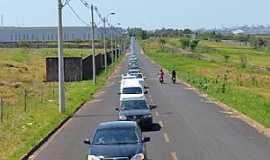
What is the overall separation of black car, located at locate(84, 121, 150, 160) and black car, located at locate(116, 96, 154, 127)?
7.77m

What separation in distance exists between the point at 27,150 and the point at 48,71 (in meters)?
42.6

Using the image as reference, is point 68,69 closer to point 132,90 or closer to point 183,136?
point 132,90

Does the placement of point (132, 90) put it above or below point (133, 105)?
below

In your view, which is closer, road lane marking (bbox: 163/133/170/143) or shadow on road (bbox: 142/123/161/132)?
road lane marking (bbox: 163/133/170/143)

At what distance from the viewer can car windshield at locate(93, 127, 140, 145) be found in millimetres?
16578

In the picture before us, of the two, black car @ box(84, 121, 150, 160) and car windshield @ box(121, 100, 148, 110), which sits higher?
black car @ box(84, 121, 150, 160)

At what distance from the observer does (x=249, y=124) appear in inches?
1099

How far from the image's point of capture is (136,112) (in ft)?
85.6

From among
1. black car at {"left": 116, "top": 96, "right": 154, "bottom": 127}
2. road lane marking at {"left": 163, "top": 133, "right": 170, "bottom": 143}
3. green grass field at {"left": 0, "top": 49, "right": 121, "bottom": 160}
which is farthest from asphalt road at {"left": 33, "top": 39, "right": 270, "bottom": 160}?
green grass field at {"left": 0, "top": 49, "right": 121, "bottom": 160}

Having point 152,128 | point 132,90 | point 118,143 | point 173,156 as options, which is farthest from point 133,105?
point 118,143

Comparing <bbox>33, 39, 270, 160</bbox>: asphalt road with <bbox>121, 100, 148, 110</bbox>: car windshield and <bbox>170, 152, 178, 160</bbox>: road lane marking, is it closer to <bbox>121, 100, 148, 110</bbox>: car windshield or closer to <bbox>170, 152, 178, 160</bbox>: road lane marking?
<bbox>170, 152, 178, 160</bbox>: road lane marking

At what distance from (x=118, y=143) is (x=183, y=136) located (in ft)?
25.2

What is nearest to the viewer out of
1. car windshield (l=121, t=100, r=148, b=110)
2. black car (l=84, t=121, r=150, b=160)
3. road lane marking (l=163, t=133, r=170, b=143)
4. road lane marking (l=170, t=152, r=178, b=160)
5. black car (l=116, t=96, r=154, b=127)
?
black car (l=84, t=121, r=150, b=160)

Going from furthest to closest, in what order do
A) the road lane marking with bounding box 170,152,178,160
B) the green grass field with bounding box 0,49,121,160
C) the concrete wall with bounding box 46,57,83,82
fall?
the concrete wall with bounding box 46,57,83,82 < the green grass field with bounding box 0,49,121,160 < the road lane marking with bounding box 170,152,178,160
